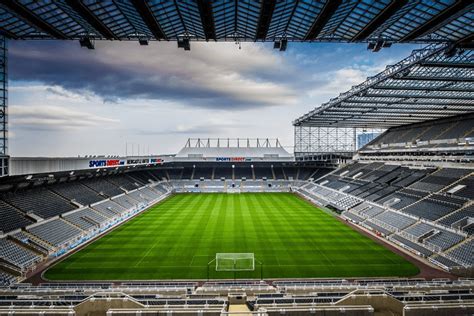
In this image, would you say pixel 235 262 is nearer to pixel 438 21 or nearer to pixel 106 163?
pixel 438 21

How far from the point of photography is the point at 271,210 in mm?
46594

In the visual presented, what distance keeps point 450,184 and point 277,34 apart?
3234 cm

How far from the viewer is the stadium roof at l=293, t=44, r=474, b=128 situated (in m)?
23.4

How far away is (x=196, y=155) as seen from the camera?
3105 inches

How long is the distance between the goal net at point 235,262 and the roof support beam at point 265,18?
1628 cm

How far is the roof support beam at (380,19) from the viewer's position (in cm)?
1239

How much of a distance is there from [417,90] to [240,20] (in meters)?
25.0

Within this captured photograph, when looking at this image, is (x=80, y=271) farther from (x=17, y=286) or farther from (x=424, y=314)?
(x=424, y=314)

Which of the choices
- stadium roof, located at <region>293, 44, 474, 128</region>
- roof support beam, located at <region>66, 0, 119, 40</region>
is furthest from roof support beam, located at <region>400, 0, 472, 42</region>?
roof support beam, located at <region>66, 0, 119, 40</region>

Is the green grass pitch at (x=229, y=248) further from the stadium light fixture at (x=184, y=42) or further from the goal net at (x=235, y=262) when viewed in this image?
the stadium light fixture at (x=184, y=42)

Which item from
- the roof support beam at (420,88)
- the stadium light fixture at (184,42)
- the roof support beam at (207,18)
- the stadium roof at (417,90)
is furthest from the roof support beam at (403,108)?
the stadium light fixture at (184,42)

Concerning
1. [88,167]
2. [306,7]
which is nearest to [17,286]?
[88,167]

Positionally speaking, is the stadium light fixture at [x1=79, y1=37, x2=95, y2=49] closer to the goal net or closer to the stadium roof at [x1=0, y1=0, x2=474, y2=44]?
the stadium roof at [x1=0, y1=0, x2=474, y2=44]

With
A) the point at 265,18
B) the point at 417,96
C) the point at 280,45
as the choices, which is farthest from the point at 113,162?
the point at 417,96
